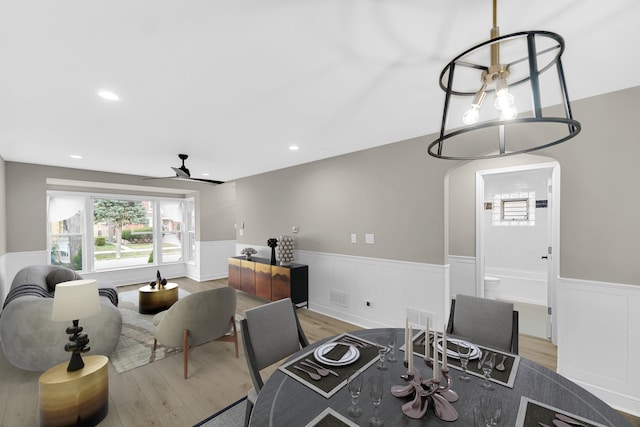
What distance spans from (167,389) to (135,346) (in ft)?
3.87

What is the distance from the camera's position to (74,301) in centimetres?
195

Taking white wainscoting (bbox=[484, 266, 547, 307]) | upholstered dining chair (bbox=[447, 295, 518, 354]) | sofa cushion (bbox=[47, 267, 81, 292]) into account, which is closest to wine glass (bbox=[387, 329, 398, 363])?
upholstered dining chair (bbox=[447, 295, 518, 354])

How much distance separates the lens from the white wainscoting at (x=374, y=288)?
322cm

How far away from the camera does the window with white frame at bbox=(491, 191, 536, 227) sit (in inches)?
197

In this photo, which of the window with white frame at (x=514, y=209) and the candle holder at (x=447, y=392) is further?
the window with white frame at (x=514, y=209)

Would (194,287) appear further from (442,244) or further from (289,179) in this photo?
(442,244)

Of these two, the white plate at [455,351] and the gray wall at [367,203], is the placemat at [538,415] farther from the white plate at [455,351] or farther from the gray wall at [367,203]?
the gray wall at [367,203]

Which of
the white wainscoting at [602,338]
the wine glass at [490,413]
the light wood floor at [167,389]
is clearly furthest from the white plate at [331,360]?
the white wainscoting at [602,338]

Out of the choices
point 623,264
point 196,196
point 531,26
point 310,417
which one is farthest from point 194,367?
point 196,196

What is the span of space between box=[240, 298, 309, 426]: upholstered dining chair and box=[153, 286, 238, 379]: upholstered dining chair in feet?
3.76

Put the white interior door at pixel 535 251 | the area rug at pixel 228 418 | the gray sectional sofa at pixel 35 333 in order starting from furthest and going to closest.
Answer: the white interior door at pixel 535 251 → the gray sectional sofa at pixel 35 333 → the area rug at pixel 228 418

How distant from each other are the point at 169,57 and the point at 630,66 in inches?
117

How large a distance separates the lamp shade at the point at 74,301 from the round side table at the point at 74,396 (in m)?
0.44

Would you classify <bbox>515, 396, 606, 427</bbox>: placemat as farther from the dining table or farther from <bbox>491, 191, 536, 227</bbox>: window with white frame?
<bbox>491, 191, 536, 227</bbox>: window with white frame
